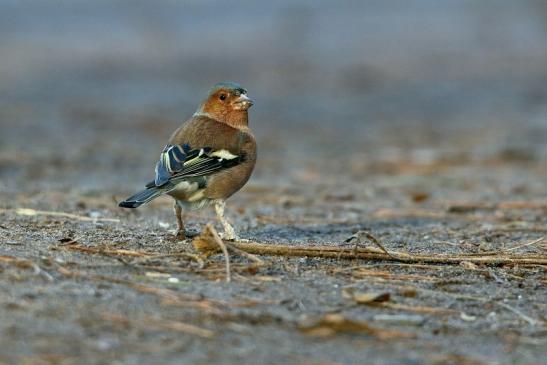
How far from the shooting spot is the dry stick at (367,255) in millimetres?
6020

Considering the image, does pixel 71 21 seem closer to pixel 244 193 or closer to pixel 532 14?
pixel 532 14

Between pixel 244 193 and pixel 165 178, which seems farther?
pixel 244 193

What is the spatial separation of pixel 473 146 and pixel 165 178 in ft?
29.0

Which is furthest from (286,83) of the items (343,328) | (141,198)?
(343,328)

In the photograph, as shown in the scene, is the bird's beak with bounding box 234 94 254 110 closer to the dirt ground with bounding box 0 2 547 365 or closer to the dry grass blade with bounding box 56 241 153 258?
the dirt ground with bounding box 0 2 547 365

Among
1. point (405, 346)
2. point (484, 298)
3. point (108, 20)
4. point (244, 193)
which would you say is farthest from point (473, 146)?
point (108, 20)

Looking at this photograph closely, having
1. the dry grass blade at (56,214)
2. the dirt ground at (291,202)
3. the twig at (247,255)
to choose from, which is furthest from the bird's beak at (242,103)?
the twig at (247,255)

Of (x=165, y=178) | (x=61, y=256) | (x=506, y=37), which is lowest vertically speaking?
(x=61, y=256)

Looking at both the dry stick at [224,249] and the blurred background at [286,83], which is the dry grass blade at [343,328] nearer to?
the dry stick at [224,249]

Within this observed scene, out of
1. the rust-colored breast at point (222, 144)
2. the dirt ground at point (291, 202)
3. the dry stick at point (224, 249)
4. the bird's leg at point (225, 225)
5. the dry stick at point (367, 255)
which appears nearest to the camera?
the dirt ground at point (291, 202)

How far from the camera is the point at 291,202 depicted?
393 inches

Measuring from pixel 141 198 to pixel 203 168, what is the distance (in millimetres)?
574

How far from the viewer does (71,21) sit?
94.3 ft

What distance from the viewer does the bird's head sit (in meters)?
7.87
